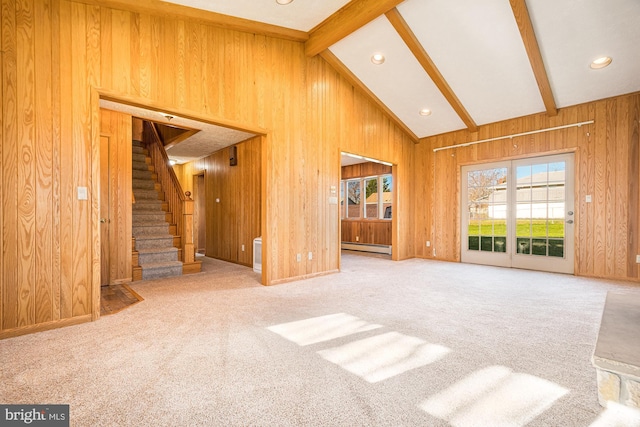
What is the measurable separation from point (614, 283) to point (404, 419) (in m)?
4.79

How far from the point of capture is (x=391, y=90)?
17.7 ft

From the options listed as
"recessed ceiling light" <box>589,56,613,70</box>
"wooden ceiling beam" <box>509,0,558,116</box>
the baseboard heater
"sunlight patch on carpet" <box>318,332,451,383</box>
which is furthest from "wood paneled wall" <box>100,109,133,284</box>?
"recessed ceiling light" <box>589,56,613,70</box>

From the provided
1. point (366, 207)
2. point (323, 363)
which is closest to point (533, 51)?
point (323, 363)

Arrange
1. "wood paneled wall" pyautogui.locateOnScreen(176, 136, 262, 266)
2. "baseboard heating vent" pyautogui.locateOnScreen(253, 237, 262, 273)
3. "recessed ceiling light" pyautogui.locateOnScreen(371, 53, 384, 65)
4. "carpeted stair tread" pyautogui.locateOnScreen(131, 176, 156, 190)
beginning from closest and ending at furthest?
"recessed ceiling light" pyautogui.locateOnScreen(371, 53, 384, 65) < "baseboard heating vent" pyautogui.locateOnScreen(253, 237, 262, 273) < "wood paneled wall" pyautogui.locateOnScreen(176, 136, 262, 266) < "carpeted stair tread" pyautogui.locateOnScreen(131, 176, 156, 190)

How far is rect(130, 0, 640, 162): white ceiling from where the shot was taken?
3.46 metres

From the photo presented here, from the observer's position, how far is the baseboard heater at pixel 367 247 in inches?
320

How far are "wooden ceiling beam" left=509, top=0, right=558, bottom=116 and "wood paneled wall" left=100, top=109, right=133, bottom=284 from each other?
17.6 ft

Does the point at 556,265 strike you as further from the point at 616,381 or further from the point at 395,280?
the point at 616,381

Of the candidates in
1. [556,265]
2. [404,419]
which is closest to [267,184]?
[404,419]

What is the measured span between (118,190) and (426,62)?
16.3 feet

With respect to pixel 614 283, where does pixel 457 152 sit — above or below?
above

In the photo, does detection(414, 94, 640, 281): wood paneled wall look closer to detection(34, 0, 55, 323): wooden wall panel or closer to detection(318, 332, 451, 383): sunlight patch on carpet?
detection(318, 332, 451, 383): sunlight patch on carpet

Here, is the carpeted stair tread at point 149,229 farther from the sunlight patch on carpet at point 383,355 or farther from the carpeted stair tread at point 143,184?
the sunlight patch on carpet at point 383,355

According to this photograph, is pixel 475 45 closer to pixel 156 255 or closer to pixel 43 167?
pixel 43 167
